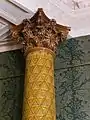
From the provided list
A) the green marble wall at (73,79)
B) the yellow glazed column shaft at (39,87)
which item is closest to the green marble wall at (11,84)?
the green marble wall at (73,79)

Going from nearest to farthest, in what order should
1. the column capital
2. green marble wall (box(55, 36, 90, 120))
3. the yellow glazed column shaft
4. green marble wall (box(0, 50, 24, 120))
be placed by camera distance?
1. the yellow glazed column shaft
2. the column capital
3. green marble wall (box(55, 36, 90, 120))
4. green marble wall (box(0, 50, 24, 120))

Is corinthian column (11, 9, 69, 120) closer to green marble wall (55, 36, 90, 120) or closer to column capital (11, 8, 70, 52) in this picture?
column capital (11, 8, 70, 52)

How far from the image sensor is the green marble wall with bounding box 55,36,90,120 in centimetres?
296

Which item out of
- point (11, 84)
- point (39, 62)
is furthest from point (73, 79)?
point (11, 84)

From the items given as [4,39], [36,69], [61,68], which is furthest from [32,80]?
[4,39]

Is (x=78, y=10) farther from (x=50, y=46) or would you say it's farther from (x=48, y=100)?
(x=48, y=100)

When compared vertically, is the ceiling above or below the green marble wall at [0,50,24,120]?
above

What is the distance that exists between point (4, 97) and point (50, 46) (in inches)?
30.8

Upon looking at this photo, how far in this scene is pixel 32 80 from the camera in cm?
270

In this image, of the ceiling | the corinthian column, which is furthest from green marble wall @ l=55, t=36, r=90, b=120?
the corinthian column

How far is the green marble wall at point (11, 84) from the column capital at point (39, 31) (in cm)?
50

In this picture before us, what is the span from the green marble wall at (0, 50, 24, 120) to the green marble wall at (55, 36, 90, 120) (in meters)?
0.39

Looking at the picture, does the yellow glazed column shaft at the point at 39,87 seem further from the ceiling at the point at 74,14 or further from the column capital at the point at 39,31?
the ceiling at the point at 74,14

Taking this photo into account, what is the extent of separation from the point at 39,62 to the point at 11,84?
2.21ft
